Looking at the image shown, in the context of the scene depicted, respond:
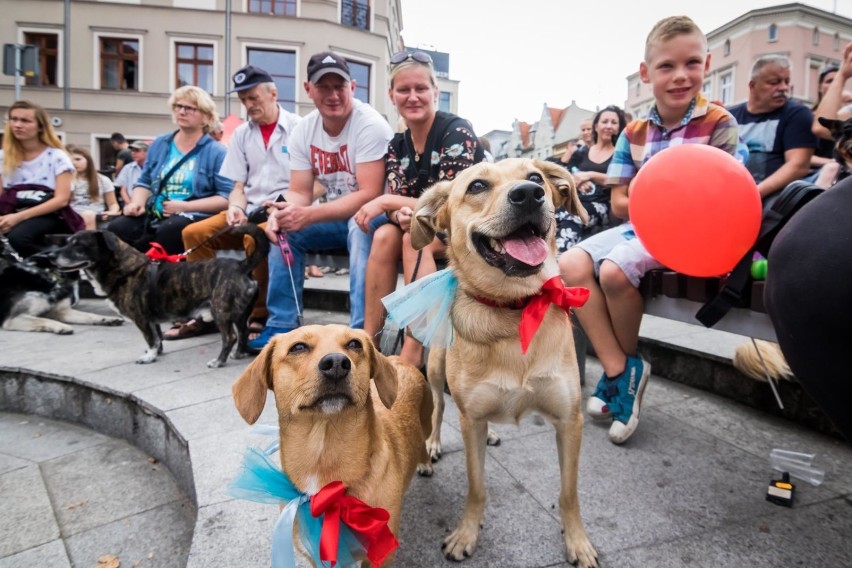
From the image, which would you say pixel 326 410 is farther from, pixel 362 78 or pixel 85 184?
pixel 362 78

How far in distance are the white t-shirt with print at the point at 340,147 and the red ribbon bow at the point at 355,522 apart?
8.66 feet

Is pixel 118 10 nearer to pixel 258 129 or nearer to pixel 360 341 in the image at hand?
pixel 258 129

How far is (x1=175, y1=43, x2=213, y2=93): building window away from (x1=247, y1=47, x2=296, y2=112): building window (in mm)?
1751

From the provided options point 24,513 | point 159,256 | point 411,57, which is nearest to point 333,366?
point 24,513

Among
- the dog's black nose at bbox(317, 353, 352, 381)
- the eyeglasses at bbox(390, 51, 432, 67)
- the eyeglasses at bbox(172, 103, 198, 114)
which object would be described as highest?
the eyeglasses at bbox(172, 103, 198, 114)

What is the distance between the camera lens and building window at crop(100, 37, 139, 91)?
20.3 metres

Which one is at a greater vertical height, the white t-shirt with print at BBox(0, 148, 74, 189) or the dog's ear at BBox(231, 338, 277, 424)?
the white t-shirt with print at BBox(0, 148, 74, 189)

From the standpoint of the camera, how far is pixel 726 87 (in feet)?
108

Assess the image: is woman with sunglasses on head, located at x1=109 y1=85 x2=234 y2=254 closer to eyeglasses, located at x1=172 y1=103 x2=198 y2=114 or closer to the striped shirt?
eyeglasses, located at x1=172 y1=103 x2=198 y2=114

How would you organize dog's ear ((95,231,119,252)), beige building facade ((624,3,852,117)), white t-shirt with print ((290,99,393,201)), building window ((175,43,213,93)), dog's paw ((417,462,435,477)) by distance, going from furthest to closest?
beige building facade ((624,3,852,117)) < building window ((175,43,213,93)) < dog's ear ((95,231,119,252)) < white t-shirt with print ((290,99,393,201)) < dog's paw ((417,462,435,477))

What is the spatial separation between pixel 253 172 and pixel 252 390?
3.51 m

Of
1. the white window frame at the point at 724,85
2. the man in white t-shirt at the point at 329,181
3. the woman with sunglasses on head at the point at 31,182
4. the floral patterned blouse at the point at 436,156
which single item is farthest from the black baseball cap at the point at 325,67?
the white window frame at the point at 724,85

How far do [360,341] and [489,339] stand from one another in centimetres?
48

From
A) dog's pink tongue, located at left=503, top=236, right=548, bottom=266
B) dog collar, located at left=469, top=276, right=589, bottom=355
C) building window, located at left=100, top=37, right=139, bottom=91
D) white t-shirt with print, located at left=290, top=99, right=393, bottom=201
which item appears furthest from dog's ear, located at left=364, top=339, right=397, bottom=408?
building window, located at left=100, top=37, right=139, bottom=91
